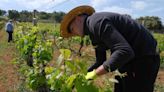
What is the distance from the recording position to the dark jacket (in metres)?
3.56

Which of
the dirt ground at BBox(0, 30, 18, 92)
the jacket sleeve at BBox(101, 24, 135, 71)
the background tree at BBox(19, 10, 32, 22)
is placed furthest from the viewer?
the background tree at BBox(19, 10, 32, 22)

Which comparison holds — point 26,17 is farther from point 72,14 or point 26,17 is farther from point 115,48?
point 115,48

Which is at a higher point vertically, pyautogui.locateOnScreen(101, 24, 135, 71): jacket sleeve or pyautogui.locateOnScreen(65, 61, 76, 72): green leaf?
pyautogui.locateOnScreen(101, 24, 135, 71): jacket sleeve

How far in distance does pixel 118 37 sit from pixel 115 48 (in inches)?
3.8

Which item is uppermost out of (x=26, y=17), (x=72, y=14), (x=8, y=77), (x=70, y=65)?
(x=72, y=14)

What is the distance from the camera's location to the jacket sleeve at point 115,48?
11.6ft

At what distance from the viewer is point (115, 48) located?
142 inches

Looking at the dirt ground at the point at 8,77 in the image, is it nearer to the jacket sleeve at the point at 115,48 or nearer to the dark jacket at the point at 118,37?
the dark jacket at the point at 118,37

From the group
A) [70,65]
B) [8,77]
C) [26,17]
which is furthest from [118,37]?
[26,17]

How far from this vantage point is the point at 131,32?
400 cm

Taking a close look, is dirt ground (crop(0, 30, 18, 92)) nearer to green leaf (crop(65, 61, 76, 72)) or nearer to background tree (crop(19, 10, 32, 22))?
green leaf (crop(65, 61, 76, 72))

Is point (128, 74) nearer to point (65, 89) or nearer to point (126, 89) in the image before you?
point (126, 89)

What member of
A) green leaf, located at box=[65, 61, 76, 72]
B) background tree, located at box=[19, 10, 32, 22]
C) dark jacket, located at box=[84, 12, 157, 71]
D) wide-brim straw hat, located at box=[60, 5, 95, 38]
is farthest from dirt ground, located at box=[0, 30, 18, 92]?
background tree, located at box=[19, 10, 32, 22]

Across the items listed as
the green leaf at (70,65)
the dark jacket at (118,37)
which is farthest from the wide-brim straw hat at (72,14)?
the green leaf at (70,65)
